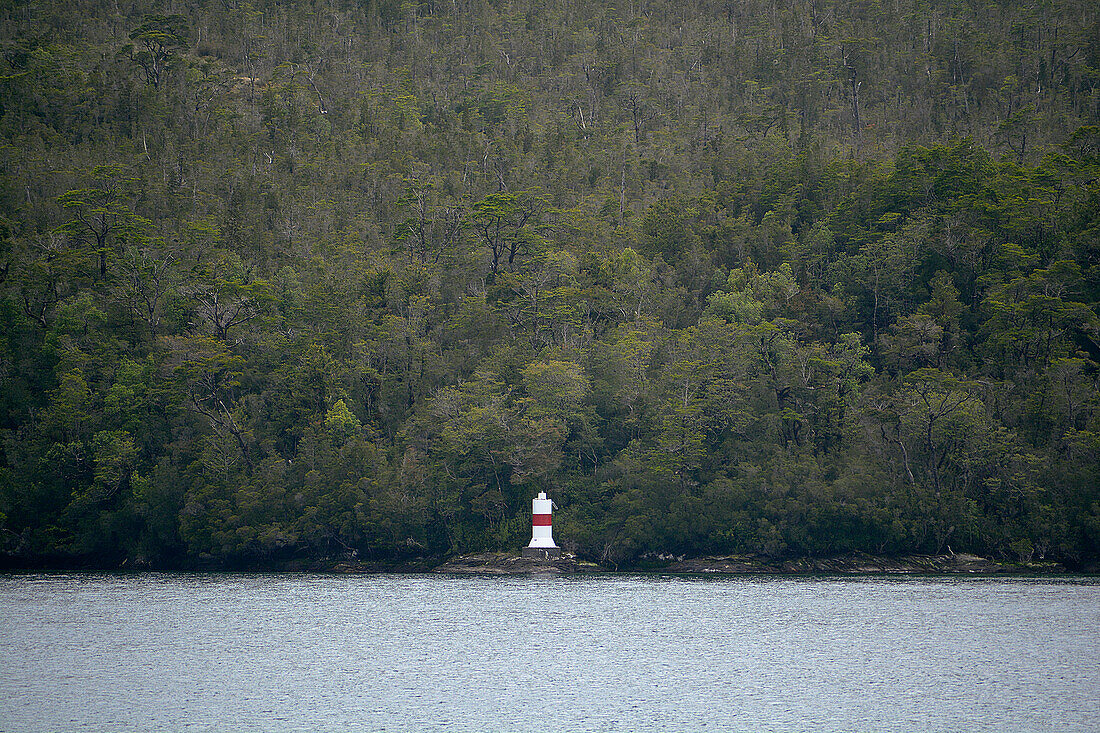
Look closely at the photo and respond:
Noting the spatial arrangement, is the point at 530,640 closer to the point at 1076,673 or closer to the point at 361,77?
the point at 1076,673

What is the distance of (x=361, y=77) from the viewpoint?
114688 mm

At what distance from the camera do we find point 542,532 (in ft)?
197

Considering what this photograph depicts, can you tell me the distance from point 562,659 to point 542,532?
91.3ft

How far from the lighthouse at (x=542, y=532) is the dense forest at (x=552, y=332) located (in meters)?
0.75

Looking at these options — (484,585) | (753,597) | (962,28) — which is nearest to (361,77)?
(962,28)

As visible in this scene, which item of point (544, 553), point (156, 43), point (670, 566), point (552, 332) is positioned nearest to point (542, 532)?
point (544, 553)

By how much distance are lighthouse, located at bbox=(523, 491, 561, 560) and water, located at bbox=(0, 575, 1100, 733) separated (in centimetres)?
994

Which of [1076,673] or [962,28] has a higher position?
[962,28]

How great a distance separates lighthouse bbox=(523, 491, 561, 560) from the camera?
60094mm

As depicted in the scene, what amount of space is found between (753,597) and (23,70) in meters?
83.9

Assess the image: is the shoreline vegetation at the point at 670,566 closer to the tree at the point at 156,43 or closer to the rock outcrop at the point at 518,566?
the rock outcrop at the point at 518,566

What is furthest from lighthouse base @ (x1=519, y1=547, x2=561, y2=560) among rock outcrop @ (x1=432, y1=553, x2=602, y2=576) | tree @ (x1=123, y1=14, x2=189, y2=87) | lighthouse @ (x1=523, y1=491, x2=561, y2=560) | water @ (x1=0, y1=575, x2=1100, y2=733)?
tree @ (x1=123, y1=14, x2=189, y2=87)

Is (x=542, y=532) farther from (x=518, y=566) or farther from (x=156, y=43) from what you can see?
(x=156, y=43)

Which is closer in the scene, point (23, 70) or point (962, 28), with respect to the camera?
point (23, 70)
